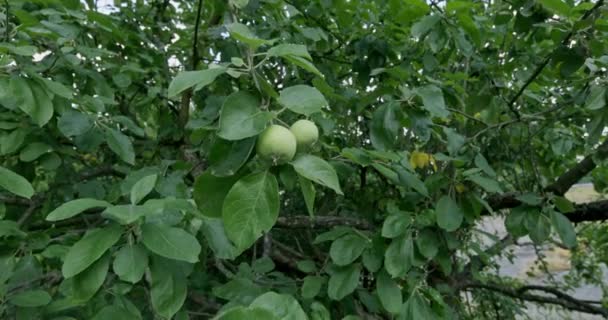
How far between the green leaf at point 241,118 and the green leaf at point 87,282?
0.38 meters

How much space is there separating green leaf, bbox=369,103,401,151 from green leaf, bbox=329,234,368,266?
0.31 metres

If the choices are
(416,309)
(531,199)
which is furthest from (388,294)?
(531,199)

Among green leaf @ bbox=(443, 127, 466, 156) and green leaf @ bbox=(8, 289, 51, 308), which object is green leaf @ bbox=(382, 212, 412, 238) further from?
green leaf @ bbox=(8, 289, 51, 308)

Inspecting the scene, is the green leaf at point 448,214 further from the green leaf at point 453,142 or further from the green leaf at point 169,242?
the green leaf at point 169,242

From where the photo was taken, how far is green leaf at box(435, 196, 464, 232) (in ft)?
5.41

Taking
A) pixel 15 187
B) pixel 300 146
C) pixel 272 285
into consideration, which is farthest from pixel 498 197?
pixel 15 187

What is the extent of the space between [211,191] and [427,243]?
0.99m

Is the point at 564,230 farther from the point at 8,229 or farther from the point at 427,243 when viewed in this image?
the point at 8,229

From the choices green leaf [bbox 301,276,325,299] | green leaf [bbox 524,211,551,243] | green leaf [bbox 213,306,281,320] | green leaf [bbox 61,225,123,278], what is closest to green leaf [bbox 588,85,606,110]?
green leaf [bbox 524,211,551,243]

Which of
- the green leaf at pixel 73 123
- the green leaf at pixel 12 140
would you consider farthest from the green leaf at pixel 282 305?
the green leaf at pixel 12 140

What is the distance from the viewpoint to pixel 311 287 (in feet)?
5.35

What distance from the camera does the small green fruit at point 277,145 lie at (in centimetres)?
82

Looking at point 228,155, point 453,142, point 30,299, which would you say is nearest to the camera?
point 228,155

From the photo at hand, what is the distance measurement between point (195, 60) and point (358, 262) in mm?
1045
